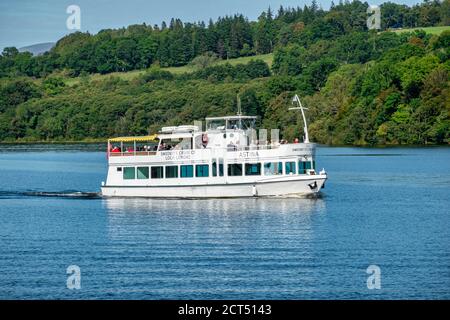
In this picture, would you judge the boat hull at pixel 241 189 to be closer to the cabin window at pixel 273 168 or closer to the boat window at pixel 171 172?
the cabin window at pixel 273 168

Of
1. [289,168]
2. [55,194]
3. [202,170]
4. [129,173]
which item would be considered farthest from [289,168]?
[55,194]

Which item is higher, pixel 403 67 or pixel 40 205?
pixel 403 67

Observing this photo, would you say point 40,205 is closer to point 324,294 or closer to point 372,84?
point 324,294

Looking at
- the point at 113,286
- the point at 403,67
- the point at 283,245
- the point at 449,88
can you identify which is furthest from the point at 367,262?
the point at 403,67

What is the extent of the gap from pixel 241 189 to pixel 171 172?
19.5 feet

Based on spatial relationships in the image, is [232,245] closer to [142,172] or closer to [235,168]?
[235,168]

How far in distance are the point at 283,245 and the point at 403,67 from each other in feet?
455

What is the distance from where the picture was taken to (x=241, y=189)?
3068 inches

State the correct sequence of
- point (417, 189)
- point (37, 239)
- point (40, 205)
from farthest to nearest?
point (417, 189), point (40, 205), point (37, 239)

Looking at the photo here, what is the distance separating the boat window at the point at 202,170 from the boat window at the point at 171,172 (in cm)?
180

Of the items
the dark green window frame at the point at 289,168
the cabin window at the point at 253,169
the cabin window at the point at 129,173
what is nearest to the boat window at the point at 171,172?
the cabin window at the point at 129,173

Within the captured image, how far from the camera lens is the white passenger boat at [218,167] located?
76.9m

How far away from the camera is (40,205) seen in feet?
266
